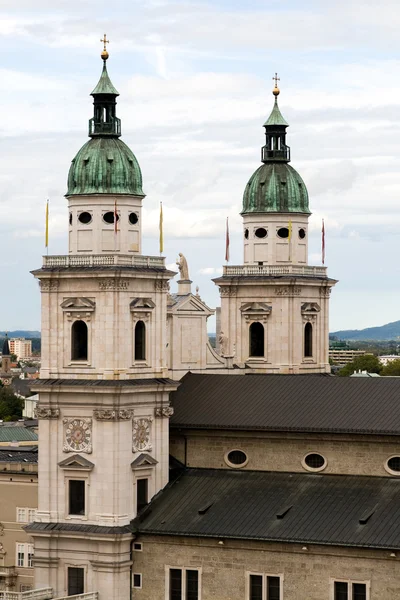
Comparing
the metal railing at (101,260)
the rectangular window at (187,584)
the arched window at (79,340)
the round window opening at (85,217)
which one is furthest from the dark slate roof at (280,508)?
the round window opening at (85,217)

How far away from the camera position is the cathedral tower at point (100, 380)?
99.2m

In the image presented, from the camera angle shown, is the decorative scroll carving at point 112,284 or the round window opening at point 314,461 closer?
the decorative scroll carving at point 112,284

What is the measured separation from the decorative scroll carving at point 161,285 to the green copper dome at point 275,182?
21.0m

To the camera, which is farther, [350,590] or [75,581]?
[75,581]

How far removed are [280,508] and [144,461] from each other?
8762 millimetres

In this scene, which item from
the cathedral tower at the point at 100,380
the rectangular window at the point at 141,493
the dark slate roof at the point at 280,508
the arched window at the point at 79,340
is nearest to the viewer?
the dark slate roof at the point at 280,508

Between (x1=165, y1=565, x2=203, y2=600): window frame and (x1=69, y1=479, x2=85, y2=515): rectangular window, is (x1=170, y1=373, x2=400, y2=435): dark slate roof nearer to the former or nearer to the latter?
(x1=69, y1=479, x2=85, y2=515): rectangular window

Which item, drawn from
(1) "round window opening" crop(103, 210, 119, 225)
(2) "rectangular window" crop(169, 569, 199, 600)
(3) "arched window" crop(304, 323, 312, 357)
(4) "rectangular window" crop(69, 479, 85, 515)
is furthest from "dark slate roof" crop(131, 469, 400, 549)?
(3) "arched window" crop(304, 323, 312, 357)

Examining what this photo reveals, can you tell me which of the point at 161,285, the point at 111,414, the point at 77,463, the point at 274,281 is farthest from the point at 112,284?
the point at 274,281

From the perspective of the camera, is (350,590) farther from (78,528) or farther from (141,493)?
(78,528)

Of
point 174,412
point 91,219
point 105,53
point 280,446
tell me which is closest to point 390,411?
point 280,446

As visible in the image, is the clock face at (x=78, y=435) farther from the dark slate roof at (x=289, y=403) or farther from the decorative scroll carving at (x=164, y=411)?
the dark slate roof at (x=289, y=403)

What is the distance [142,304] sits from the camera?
10081 cm

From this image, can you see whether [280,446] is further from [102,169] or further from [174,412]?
[102,169]
